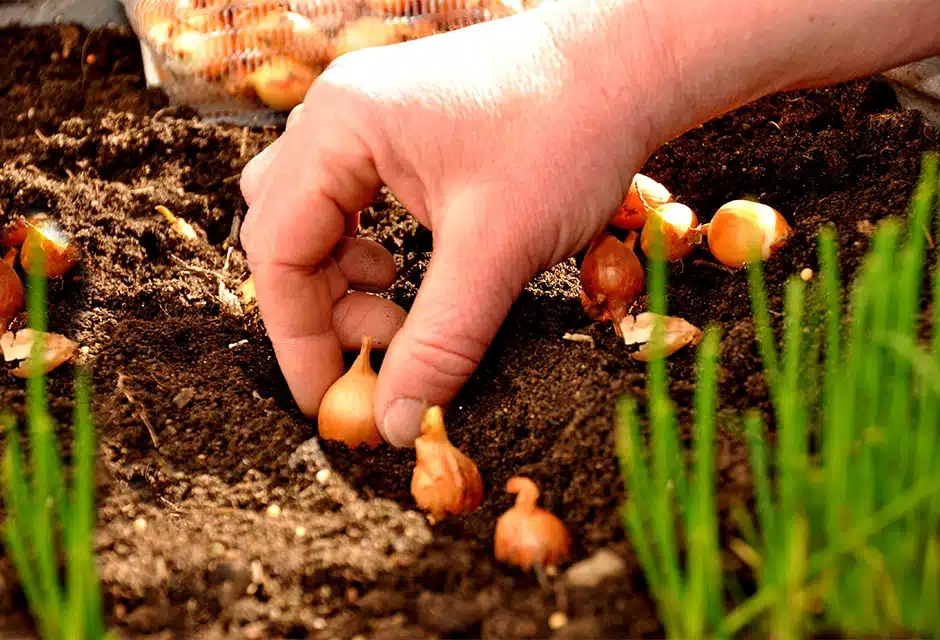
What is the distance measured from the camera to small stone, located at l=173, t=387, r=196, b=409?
4.12 ft

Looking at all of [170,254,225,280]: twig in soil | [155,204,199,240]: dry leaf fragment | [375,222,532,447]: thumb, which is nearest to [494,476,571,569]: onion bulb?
[375,222,532,447]: thumb

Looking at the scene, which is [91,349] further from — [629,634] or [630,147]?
[629,634]

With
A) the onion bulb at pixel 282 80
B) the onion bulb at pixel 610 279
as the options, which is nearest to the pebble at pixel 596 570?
the onion bulb at pixel 610 279

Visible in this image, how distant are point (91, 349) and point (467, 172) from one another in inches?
23.6

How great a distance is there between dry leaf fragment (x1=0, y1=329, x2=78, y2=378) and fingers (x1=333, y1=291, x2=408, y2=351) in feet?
1.19

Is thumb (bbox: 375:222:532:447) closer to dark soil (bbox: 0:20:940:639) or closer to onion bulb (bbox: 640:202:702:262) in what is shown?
dark soil (bbox: 0:20:940:639)

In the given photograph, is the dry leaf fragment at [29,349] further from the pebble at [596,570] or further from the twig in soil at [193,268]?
the pebble at [596,570]

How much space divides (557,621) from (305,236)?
2.02 ft

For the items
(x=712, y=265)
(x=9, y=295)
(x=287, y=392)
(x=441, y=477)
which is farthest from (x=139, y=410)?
(x=712, y=265)

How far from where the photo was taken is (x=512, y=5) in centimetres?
189

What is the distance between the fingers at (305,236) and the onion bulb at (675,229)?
41 cm

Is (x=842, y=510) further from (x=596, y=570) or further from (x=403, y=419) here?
(x=403, y=419)

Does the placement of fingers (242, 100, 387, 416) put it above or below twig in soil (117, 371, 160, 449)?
above

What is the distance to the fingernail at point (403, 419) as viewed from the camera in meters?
1.17
